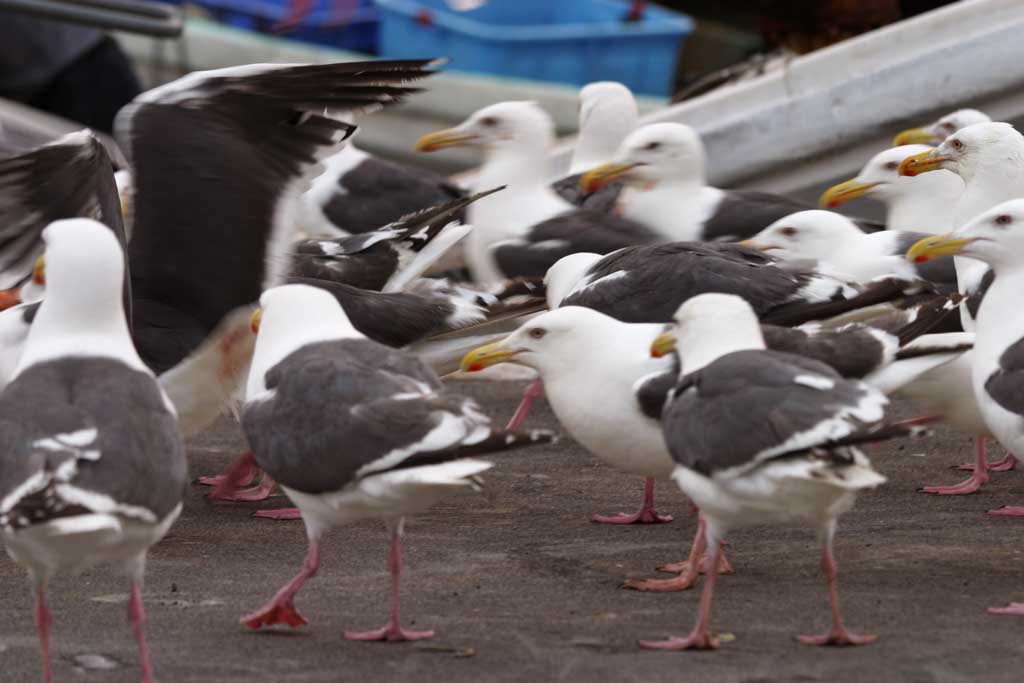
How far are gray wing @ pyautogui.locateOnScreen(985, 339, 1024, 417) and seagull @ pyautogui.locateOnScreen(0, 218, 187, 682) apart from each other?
98.6 inches

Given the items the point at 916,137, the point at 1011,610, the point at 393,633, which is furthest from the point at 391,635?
the point at 916,137

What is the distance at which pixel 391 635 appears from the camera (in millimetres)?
5055

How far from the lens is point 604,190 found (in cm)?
956

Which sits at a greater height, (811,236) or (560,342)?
(560,342)

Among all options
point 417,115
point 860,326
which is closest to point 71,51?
point 417,115

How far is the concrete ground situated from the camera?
480 centimetres

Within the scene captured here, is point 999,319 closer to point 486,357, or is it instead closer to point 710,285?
point 710,285

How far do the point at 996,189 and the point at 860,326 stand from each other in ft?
6.29

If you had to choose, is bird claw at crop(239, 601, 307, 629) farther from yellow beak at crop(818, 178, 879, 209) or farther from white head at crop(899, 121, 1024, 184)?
yellow beak at crop(818, 178, 879, 209)

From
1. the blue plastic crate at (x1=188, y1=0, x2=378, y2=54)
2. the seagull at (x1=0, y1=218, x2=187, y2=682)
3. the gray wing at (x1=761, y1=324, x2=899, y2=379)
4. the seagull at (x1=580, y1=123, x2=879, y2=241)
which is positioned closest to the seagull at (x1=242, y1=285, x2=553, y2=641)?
the seagull at (x1=0, y1=218, x2=187, y2=682)

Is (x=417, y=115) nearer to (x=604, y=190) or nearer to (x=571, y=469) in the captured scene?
(x=604, y=190)

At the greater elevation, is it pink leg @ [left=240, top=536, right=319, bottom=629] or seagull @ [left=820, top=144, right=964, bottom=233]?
seagull @ [left=820, top=144, right=964, bottom=233]

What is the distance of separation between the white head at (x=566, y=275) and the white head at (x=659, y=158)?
1.63 meters

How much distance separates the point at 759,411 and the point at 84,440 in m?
1.74
